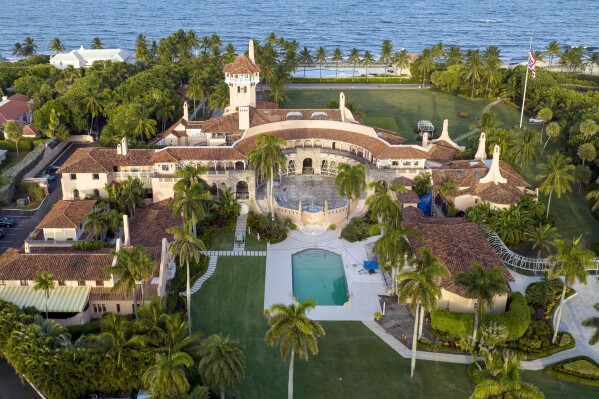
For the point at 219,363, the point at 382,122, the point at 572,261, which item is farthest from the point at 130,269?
the point at 382,122

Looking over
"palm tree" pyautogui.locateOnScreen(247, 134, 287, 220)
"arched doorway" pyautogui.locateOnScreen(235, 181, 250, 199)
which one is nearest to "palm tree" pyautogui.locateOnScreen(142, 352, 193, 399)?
"palm tree" pyautogui.locateOnScreen(247, 134, 287, 220)

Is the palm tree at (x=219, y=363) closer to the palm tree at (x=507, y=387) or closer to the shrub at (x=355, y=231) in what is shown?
the palm tree at (x=507, y=387)

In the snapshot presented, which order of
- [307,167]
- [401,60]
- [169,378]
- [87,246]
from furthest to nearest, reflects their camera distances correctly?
1. [401,60]
2. [307,167]
3. [87,246]
4. [169,378]

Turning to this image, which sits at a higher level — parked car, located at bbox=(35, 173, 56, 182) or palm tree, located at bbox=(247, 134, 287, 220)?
palm tree, located at bbox=(247, 134, 287, 220)

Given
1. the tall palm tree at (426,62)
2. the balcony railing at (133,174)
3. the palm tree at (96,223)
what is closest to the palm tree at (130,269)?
the palm tree at (96,223)

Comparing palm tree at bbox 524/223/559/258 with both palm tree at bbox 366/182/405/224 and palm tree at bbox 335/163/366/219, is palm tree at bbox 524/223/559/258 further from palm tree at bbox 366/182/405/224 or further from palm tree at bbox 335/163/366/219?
palm tree at bbox 335/163/366/219

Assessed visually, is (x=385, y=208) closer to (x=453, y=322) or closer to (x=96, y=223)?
(x=453, y=322)
